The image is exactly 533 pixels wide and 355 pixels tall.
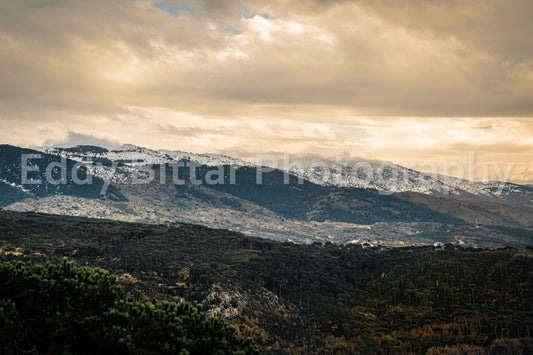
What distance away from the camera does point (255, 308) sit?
561 ft

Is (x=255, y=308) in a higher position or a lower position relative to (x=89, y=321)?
lower

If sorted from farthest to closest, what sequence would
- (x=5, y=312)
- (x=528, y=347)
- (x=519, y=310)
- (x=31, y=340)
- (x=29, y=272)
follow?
(x=519, y=310) < (x=528, y=347) < (x=29, y=272) < (x=31, y=340) < (x=5, y=312)

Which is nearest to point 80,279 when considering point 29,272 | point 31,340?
point 29,272

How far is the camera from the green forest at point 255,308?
5569cm

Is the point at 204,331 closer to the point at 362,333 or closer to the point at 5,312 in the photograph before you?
the point at 5,312

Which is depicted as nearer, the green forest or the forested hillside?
the forested hillside

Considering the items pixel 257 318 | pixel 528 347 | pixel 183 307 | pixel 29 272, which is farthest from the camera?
pixel 257 318

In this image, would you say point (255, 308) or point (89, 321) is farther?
point (255, 308)

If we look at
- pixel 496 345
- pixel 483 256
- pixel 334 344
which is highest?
pixel 483 256

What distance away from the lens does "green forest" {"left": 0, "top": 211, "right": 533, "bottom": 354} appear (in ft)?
183

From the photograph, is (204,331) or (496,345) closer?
(204,331)

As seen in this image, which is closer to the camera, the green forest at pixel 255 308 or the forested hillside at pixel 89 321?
the forested hillside at pixel 89 321

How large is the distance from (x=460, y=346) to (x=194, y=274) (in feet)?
356

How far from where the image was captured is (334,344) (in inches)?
5664
